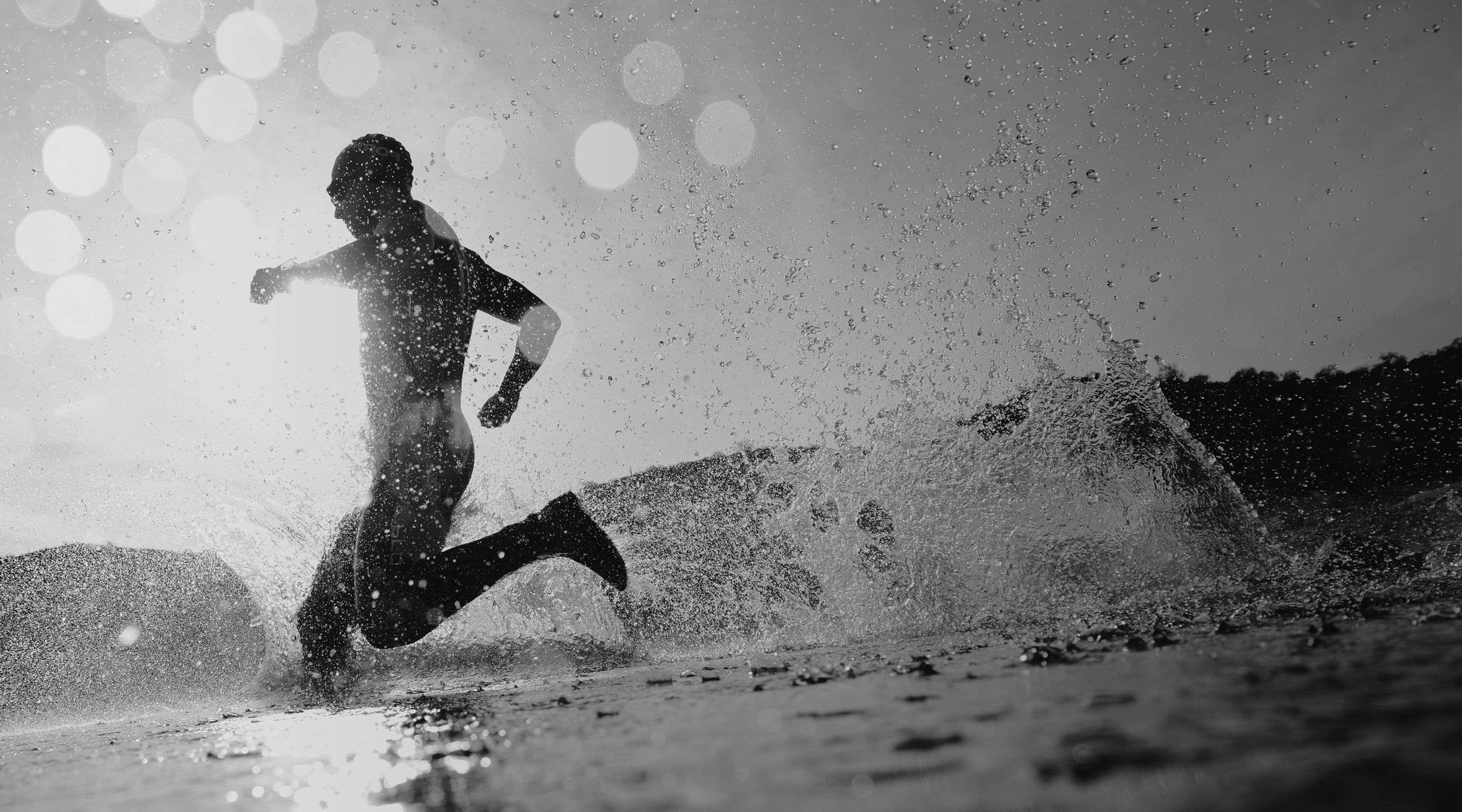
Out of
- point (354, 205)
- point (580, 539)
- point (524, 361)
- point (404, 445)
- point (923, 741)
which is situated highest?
point (354, 205)

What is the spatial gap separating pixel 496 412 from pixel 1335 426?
A: 146 feet

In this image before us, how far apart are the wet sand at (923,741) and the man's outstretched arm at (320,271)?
6.11 feet

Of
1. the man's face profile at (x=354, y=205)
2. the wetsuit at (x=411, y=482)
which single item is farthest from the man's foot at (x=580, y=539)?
the man's face profile at (x=354, y=205)

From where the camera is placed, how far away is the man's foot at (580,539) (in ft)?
12.1

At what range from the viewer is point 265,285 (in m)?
3.66

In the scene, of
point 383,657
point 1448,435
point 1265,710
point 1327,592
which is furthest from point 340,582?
point 1448,435

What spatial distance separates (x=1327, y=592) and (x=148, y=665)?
9.80 meters

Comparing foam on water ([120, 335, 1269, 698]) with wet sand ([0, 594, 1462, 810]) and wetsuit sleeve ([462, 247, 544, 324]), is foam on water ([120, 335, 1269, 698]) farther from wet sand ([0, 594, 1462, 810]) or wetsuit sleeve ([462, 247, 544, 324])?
wet sand ([0, 594, 1462, 810])

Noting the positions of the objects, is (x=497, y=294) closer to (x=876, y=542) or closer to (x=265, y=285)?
(x=265, y=285)

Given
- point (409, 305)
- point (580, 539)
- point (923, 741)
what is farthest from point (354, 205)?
point (923, 741)

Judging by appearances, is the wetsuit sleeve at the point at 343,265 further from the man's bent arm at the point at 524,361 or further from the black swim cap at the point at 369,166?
the man's bent arm at the point at 524,361

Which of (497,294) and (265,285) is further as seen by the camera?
(497,294)

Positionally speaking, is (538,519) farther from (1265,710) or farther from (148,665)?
(148,665)

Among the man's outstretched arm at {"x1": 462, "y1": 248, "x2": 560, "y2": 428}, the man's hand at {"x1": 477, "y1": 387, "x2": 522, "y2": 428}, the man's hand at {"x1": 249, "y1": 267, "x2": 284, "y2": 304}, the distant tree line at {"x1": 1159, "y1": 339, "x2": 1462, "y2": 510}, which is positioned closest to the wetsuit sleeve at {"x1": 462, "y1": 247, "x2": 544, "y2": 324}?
the man's outstretched arm at {"x1": 462, "y1": 248, "x2": 560, "y2": 428}
